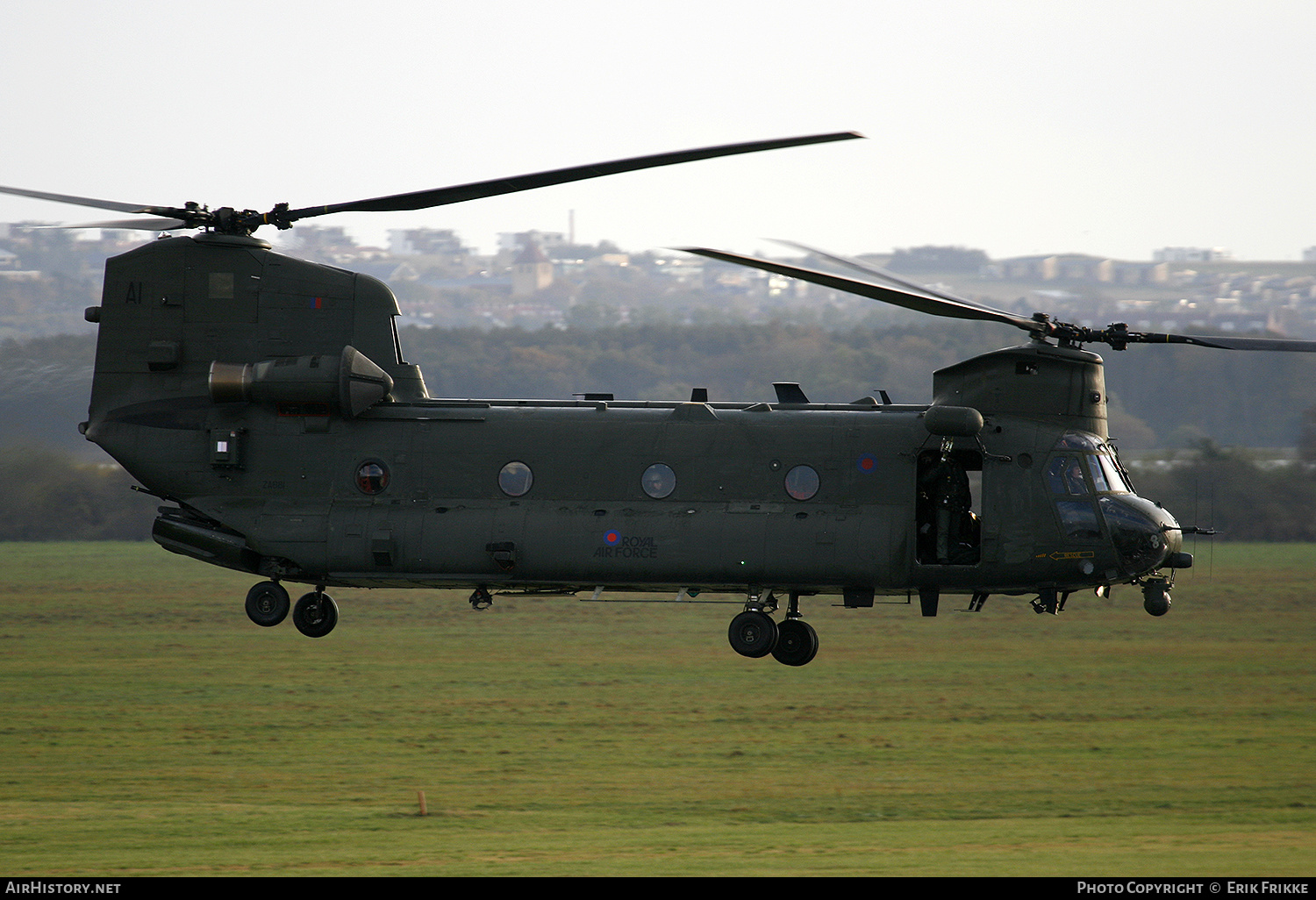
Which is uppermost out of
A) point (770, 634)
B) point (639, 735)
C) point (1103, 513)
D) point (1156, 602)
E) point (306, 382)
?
point (306, 382)

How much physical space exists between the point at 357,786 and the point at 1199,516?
3800 cm

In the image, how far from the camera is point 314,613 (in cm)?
1888

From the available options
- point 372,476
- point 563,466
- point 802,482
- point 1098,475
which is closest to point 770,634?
point 802,482

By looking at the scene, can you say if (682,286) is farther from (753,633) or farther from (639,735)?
(753,633)

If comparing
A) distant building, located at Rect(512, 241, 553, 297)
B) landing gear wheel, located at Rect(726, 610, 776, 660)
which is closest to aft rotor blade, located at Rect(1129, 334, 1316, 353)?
landing gear wheel, located at Rect(726, 610, 776, 660)

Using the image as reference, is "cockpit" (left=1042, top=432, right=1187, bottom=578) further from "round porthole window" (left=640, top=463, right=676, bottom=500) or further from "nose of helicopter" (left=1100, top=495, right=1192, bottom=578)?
"round porthole window" (left=640, top=463, right=676, bottom=500)

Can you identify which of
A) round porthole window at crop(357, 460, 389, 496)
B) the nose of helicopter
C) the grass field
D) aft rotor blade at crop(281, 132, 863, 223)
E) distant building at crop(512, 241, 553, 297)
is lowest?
the grass field

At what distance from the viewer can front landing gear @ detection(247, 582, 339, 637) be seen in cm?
1847

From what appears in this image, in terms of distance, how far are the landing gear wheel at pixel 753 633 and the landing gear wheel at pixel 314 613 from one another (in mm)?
5472

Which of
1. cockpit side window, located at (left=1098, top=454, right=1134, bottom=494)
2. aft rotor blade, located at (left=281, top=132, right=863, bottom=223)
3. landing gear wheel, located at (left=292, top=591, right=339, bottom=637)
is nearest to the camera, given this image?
aft rotor blade, located at (left=281, top=132, right=863, bottom=223)

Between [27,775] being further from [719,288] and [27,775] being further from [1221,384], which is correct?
[719,288]

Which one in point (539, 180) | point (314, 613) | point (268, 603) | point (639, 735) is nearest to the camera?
point (539, 180)

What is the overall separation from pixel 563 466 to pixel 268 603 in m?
4.38

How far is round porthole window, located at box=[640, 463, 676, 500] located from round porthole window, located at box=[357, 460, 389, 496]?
341 centimetres
